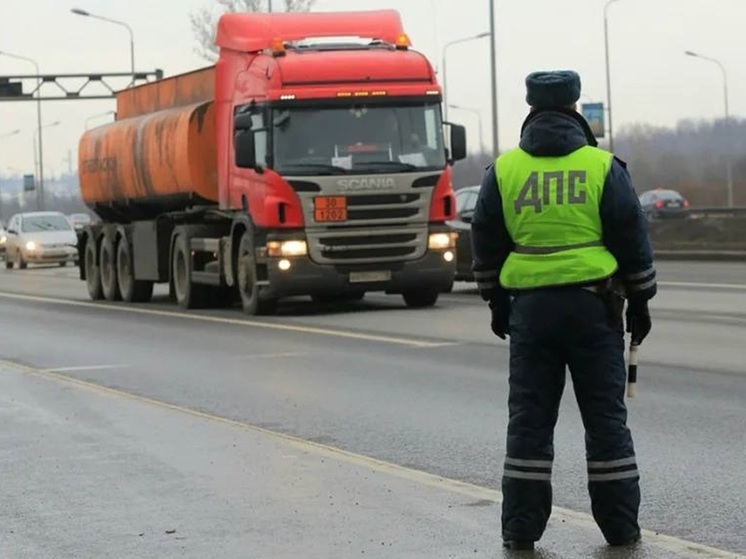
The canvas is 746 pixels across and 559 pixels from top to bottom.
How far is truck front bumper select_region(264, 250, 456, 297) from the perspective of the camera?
23.5 m

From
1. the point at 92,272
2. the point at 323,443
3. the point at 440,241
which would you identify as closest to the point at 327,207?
the point at 440,241

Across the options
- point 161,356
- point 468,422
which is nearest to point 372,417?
point 468,422

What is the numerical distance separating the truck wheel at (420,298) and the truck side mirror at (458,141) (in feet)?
6.34

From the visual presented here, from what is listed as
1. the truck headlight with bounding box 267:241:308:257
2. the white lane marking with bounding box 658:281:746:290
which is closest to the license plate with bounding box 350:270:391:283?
Answer: the truck headlight with bounding box 267:241:308:257

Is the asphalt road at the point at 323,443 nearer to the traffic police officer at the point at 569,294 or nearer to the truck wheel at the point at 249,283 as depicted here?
the traffic police officer at the point at 569,294

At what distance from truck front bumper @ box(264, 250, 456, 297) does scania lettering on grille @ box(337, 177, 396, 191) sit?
3.28ft

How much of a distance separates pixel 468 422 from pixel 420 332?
827 cm

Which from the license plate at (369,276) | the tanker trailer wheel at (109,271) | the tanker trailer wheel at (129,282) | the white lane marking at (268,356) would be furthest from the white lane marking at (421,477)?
the tanker trailer wheel at (109,271)

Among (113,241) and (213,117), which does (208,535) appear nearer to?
(213,117)

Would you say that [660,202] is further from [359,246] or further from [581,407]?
[581,407]

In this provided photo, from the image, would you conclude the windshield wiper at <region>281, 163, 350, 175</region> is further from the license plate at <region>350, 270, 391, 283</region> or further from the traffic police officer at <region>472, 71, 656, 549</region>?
the traffic police officer at <region>472, 71, 656, 549</region>

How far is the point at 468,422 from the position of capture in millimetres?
11961

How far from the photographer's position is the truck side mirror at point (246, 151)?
23.4m

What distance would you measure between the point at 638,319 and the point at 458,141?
1671 centimetres
